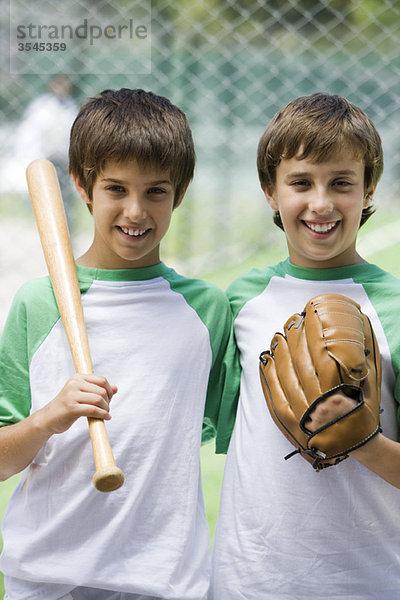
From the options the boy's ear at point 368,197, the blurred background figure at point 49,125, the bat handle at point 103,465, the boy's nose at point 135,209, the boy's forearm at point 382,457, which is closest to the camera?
the bat handle at point 103,465

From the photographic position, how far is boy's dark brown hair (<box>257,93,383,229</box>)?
44.9 inches

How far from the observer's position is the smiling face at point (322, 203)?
3.68 feet

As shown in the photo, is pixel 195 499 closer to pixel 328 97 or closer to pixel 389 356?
pixel 389 356

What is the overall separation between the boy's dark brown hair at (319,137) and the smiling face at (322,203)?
2cm

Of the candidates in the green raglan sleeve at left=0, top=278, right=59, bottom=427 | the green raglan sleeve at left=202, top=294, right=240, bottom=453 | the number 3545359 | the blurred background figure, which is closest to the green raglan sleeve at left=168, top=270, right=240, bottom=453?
the green raglan sleeve at left=202, top=294, right=240, bottom=453

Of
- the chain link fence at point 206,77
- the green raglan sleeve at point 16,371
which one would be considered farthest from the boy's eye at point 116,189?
the chain link fence at point 206,77

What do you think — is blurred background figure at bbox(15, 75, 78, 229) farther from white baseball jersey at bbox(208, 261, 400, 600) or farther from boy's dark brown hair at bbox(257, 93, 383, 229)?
white baseball jersey at bbox(208, 261, 400, 600)

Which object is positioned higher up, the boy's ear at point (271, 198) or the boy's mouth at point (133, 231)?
the boy's ear at point (271, 198)

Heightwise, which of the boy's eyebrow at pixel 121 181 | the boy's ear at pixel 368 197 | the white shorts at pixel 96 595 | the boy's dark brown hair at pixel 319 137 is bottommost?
the white shorts at pixel 96 595

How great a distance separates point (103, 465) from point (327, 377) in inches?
12.3

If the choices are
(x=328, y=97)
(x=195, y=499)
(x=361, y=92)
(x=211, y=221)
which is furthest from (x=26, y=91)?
(x=195, y=499)

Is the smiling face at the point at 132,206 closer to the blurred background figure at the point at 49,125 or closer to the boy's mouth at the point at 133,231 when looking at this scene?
the boy's mouth at the point at 133,231

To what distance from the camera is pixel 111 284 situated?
3.87 ft

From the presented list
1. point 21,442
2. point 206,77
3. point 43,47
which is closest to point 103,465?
point 21,442
